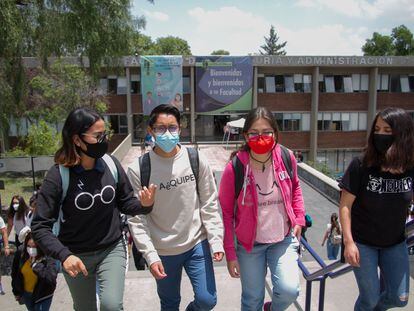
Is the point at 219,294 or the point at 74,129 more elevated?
the point at 74,129

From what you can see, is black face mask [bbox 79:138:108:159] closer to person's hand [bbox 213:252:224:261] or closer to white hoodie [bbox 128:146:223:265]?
white hoodie [bbox 128:146:223:265]

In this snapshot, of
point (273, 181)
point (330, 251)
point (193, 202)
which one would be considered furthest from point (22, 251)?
point (330, 251)

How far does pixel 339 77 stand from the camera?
3031cm

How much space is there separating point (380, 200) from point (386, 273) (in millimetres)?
566

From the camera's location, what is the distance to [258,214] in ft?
9.92

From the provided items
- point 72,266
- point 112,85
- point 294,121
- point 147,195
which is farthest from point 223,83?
point 72,266

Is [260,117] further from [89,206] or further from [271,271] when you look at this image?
[89,206]

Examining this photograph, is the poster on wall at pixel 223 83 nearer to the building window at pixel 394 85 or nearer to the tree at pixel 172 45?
the building window at pixel 394 85

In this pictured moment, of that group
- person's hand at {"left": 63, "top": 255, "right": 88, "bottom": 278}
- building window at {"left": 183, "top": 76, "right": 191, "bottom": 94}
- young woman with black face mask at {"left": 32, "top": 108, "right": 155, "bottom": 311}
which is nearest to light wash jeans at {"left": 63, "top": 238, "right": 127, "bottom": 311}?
young woman with black face mask at {"left": 32, "top": 108, "right": 155, "bottom": 311}

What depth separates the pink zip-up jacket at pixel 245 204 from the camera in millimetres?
3012

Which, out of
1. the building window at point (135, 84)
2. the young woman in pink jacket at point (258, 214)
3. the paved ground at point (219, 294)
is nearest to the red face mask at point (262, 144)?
the young woman in pink jacket at point (258, 214)

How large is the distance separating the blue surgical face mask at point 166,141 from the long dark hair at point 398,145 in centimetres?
144

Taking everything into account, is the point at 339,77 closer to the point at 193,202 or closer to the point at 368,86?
the point at 368,86

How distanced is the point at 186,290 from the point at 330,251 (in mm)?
5383
